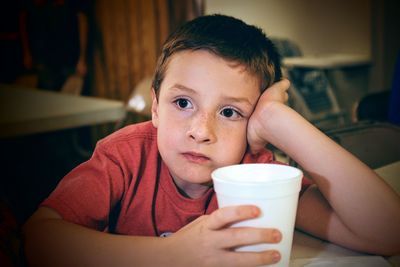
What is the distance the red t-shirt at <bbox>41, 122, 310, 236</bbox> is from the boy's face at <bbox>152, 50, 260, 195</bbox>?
5cm

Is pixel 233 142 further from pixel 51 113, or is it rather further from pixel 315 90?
pixel 315 90

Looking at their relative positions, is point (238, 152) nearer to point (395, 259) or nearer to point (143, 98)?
point (395, 259)

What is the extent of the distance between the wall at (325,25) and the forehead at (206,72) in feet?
9.83

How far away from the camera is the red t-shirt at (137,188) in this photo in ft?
2.18

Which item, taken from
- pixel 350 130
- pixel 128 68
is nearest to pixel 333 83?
pixel 128 68

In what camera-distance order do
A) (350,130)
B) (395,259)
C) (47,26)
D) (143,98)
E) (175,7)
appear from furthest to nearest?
(175,7), (47,26), (143,98), (350,130), (395,259)

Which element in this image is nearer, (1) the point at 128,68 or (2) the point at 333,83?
(2) the point at 333,83

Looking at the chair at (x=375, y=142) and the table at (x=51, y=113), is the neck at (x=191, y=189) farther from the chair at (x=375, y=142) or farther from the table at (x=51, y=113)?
the table at (x=51, y=113)

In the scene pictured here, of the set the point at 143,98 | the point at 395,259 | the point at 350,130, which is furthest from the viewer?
the point at 143,98

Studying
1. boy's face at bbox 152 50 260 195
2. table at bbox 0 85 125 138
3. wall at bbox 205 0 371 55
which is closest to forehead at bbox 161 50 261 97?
boy's face at bbox 152 50 260 195

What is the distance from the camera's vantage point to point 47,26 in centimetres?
256

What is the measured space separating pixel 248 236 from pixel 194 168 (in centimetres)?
22

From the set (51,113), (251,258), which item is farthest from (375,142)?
(51,113)

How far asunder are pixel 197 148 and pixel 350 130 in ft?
1.68
